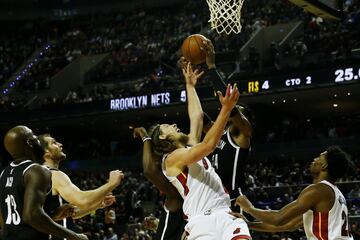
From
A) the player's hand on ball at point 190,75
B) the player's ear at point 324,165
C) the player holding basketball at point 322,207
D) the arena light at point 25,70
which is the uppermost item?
the arena light at point 25,70

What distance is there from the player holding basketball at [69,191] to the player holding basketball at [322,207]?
108 centimetres

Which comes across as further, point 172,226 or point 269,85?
point 269,85

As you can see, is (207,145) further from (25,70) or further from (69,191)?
(25,70)

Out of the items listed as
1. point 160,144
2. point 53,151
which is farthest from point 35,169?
point 53,151

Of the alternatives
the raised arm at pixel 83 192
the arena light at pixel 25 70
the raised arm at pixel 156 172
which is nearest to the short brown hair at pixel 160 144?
the raised arm at pixel 156 172

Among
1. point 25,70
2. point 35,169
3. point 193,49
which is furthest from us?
point 25,70

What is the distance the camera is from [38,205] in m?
4.36

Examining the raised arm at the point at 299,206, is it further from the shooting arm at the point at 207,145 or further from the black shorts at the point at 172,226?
the black shorts at the point at 172,226

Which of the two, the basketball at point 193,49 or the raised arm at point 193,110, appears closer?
the raised arm at point 193,110

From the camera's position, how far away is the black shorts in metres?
5.59

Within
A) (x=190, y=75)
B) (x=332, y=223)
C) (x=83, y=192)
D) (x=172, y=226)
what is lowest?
(x=172, y=226)

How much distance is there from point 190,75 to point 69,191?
4.95ft

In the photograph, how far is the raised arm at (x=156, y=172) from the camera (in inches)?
216

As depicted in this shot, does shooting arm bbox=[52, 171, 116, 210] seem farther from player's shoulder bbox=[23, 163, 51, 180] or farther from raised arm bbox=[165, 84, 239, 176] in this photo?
player's shoulder bbox=[23, 163, 51, 180]
